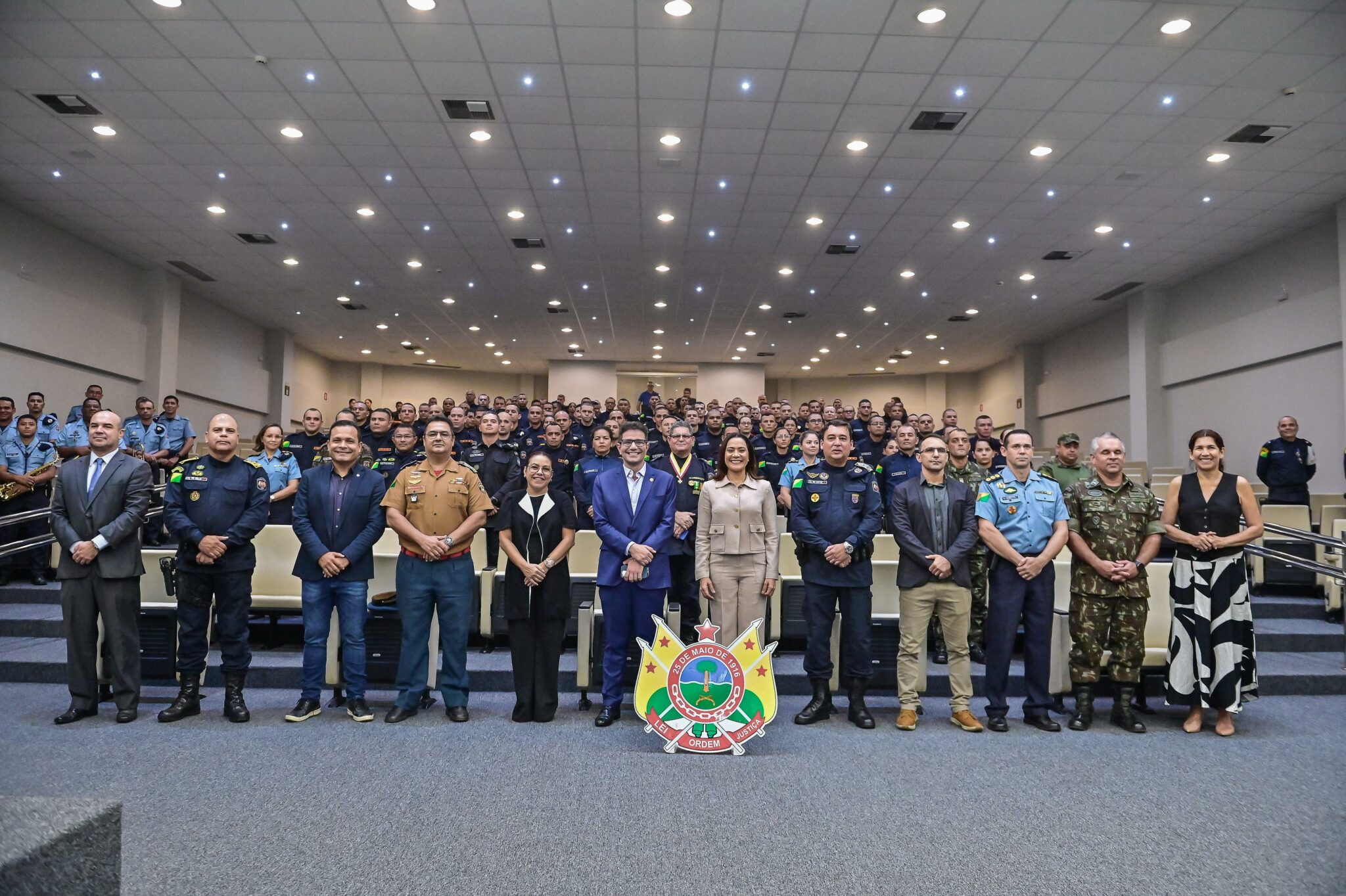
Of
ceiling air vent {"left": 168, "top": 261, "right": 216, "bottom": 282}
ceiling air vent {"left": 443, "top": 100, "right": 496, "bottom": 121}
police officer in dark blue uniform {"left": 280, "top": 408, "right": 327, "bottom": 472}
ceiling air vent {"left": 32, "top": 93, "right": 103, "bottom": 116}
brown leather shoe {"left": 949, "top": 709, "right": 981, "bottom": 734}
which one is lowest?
brown leather shoe {"left": 949, "top": 709, "right": 981, "bottom": 734}

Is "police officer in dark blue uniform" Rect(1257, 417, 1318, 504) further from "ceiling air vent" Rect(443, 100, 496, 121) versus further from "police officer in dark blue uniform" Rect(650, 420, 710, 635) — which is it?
"ceiling air vent" Rect(443, 100, 496, 121)

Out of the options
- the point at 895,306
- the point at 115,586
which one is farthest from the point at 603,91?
the point at 895,306

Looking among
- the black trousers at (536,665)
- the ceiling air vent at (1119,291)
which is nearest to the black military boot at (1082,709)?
the black trousers at (536,665)

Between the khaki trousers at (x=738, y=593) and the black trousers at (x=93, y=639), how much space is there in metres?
3.23

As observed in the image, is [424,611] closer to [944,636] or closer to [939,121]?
[944,636]

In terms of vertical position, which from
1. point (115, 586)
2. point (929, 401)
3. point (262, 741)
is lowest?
point (262, 741)

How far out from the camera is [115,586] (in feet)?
14.8

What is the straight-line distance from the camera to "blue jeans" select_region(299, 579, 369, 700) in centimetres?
457

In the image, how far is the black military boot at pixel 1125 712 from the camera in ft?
14.6

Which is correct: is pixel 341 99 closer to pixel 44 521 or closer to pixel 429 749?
pixel 44 521

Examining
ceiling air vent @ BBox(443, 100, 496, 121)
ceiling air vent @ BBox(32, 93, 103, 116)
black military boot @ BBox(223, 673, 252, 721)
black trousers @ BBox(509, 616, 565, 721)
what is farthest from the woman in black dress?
ceiling air vent @ BBox(32, 93, 103, 116)

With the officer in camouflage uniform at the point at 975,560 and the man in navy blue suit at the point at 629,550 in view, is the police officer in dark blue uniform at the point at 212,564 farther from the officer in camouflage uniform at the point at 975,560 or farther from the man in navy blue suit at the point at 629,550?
the officer in camouflage uniform at the point at 975,560

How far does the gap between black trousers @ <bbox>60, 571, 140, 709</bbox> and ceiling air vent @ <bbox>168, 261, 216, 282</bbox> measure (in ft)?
35.4

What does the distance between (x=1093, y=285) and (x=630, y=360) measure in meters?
11.7
